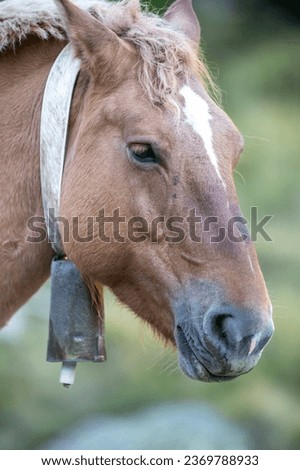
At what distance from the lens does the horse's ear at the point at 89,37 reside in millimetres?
2789

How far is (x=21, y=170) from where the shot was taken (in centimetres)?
298

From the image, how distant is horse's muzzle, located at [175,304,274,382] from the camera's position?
249cm

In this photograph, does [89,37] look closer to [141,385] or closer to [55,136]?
[55,136]

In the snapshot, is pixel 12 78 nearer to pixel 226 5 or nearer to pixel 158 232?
pixel 158 232

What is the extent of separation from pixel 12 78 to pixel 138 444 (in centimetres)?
410

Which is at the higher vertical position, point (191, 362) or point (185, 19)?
point (185, 19)

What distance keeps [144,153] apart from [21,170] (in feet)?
1.86

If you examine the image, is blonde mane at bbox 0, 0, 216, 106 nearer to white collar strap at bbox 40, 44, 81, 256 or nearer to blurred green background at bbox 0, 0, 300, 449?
white collar strap at bbox 40, 44, 81, 256

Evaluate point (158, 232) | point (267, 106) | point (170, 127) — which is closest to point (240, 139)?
point (170, 127)

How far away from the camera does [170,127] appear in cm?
270

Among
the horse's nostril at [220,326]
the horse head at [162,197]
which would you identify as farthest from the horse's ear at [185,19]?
the horse's nostril at [220,326]

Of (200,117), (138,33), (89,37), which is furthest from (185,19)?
(200,117)

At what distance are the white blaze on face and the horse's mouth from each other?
1.91ft

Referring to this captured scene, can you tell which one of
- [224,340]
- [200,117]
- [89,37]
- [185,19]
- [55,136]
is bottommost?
[224,340]
